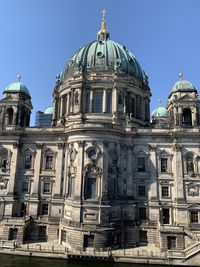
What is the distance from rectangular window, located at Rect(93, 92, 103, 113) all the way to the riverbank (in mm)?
25589

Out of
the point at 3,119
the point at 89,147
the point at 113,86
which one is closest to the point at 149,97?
the point at 113,86

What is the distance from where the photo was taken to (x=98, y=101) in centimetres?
4875

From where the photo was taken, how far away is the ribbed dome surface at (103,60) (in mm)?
50406

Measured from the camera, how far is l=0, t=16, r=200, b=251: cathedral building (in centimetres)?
3859

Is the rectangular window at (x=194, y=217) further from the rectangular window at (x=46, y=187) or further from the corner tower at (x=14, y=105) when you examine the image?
the corner tower at (x=14, y=105)

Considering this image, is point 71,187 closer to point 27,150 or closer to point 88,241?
point 88,241

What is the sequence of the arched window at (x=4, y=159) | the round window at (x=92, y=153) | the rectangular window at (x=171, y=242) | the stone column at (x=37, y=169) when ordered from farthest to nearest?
the arched window at (x=4, y=159) → the stone column at (x=37, y=169) → the round window at (x=92, y=153) → the rectangular window at (x=171, y=242)

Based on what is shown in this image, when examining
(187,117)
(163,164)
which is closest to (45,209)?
(163,164)

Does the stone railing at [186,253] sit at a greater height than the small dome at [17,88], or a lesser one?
lesser

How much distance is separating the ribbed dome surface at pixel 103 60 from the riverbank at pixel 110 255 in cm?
3364

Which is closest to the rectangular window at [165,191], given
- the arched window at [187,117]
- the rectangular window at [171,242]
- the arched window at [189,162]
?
the arched window at [189,162]

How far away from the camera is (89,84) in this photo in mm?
48688

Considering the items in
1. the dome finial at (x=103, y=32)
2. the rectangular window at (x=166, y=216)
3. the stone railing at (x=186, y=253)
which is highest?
the dome finial at (x=103, y=32)

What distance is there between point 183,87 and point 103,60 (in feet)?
57.1
